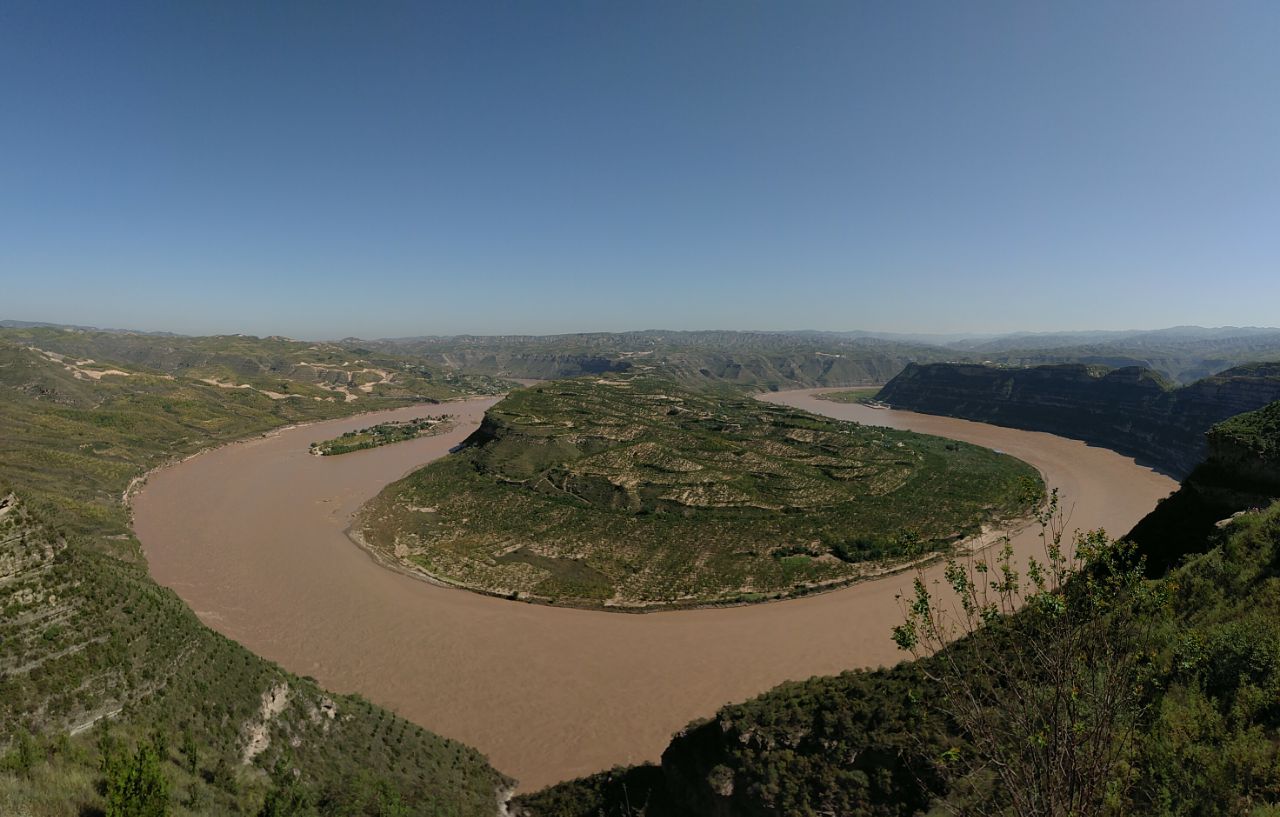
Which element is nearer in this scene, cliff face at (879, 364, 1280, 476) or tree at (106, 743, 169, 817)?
tree at (106, 743, 169, 817)

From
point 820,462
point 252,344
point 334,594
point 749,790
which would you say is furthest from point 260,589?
point 252,344

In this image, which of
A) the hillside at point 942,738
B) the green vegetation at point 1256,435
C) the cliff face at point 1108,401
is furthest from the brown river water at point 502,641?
the cliff face at point 1108,401

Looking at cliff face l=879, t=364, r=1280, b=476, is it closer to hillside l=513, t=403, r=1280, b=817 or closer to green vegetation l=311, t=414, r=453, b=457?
hillside l=513, t=403, r=1280, b=817

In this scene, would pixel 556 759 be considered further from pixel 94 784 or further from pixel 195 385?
pixel 195 385

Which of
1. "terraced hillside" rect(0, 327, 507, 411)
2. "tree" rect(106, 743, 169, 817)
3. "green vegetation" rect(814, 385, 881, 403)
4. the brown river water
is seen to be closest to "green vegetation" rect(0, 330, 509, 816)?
"tree" rect(106, 743, 169, 817)

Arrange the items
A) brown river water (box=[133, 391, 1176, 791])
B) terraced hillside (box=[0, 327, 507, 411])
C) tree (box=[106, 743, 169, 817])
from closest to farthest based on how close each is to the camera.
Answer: tree (box=[106, 743, 169, 817])
brown river water (box=[133, 391, 1176, 791])
terraced hillside (box=[0, 327, 507, 411])

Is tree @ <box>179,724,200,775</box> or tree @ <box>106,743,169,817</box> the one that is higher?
tree @ <box>106,743,169,817</box>

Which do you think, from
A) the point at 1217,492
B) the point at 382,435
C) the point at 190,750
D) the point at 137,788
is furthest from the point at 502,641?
the point at 382,435

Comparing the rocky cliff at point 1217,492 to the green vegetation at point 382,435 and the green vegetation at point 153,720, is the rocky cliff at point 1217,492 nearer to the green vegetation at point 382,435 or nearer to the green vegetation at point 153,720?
the green vegetation at point 153,720
